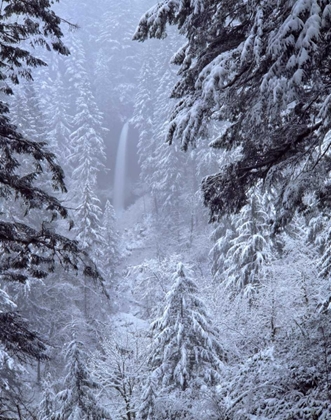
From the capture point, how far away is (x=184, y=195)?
40.7 metres

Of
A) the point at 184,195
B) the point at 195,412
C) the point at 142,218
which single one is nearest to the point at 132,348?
the point at 195,412

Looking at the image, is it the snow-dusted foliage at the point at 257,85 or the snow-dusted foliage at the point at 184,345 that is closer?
the snow-dusted foliage at the point at 257,85

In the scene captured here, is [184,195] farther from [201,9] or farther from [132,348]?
[201,9]

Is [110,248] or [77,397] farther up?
[110,248]

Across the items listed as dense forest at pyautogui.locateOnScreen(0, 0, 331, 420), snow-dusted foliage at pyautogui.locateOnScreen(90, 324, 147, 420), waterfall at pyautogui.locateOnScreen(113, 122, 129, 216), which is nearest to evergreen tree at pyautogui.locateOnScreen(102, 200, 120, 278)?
dense forest at pyautogui.locateOnScreen(0, 0, 331, 420)

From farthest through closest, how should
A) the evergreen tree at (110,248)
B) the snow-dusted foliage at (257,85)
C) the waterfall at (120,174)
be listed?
the waterfall at (120,174), the evergreen tree at (110,248), the snow-dusted foliage at (257,85)

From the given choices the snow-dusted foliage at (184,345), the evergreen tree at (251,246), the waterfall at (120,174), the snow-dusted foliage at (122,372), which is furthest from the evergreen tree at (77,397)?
the waterfall at (120,174)

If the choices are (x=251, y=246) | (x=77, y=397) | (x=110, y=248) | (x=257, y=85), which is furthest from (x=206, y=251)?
(x=257, y=85)

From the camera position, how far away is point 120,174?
173 feet

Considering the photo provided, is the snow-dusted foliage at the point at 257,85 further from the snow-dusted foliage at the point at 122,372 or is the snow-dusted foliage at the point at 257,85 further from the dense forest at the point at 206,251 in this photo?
the snow-dusted foliage at the point at 122,372

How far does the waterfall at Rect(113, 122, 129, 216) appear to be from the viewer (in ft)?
162

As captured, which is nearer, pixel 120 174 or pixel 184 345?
pixel 184 345

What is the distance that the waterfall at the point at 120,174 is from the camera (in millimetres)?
49438

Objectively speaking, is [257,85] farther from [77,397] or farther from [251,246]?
[251,246]
